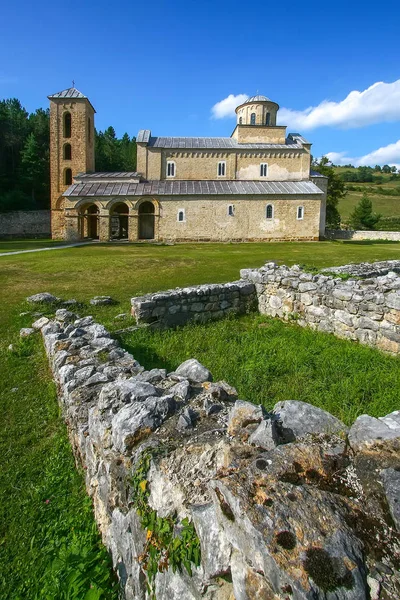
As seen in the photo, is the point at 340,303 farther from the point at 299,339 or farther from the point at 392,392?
the point at 392,392

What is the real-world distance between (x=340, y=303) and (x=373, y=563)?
6.13m

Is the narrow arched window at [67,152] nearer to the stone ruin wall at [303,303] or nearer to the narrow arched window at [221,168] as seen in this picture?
the narrow arched window at [221,168]

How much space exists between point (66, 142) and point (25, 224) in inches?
448

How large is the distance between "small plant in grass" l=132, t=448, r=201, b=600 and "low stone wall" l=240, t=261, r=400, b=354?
17.7 feet

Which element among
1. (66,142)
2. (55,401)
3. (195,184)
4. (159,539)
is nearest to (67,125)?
(66,142)

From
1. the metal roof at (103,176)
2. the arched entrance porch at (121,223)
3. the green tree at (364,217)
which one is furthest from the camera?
the green tree at (364,217)

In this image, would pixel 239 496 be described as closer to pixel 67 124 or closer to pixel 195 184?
pixel 195 184

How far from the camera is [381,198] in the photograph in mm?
84375

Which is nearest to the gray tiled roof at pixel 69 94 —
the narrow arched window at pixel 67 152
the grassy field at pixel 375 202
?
the narrow arched window at pixel 67 152

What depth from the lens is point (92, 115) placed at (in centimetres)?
3794

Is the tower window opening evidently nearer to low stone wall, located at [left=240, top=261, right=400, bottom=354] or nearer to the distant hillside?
low stone wall, located at [left=240, top=261, right=400, bottom=354]

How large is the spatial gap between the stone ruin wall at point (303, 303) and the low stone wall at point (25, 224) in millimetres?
38835

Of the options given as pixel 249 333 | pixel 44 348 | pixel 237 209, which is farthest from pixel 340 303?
pixel 237 209

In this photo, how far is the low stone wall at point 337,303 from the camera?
20.8 ft
